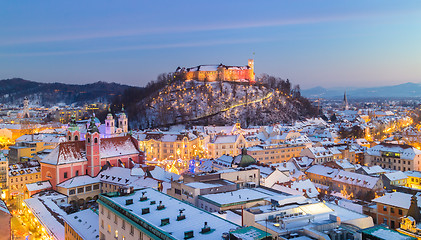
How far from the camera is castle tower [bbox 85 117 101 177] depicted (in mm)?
48375

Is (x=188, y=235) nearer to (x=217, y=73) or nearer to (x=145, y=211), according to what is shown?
(x=145, y=211)

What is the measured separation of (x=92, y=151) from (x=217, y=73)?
97721mm

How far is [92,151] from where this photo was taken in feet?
159

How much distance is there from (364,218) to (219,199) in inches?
382

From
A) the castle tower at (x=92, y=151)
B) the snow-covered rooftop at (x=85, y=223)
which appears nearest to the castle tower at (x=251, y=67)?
the castle tower at (x=92, y=151)

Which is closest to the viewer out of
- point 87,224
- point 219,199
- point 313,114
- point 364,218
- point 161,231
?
point 161,231

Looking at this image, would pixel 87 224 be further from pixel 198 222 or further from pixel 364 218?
pixel 364 218

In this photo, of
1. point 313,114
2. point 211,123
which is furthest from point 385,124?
point 211,123

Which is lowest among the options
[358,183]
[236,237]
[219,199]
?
[358,183]

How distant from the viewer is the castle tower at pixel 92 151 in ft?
159

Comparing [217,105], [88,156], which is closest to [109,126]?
[88,156]

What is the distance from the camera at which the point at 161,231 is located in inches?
688

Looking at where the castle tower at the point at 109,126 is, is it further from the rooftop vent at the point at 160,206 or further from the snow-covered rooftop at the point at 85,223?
the rooftop vent at the point at 160,206

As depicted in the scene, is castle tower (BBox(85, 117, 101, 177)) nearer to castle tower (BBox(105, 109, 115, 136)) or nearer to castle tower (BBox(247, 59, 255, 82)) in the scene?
castle tower (BBox(105, 109, 115, 136))
